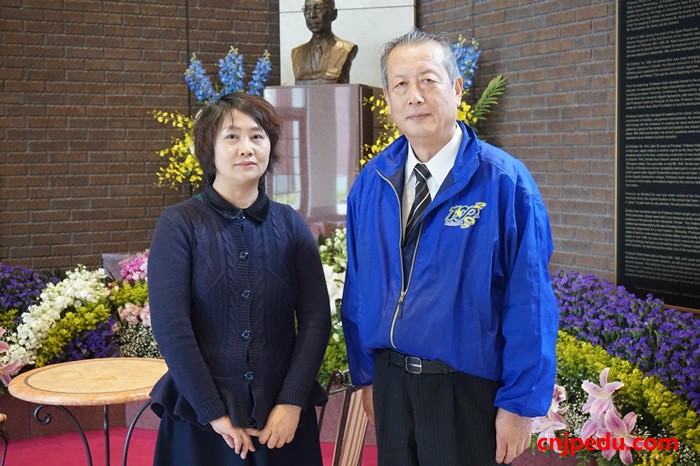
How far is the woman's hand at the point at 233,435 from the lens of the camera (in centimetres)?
215

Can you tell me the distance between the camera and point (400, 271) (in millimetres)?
2053

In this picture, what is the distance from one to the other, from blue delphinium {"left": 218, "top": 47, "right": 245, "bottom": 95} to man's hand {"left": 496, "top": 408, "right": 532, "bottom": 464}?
5260 mm

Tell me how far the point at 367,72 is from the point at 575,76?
73.7 inches

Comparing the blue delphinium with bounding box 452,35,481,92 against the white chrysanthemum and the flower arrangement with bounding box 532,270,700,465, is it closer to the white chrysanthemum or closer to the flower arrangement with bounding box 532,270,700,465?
the flower arrangement with bounding box 532,270,700,465

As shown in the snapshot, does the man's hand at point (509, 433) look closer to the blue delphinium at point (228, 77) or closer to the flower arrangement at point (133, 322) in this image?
the flower arrangement at point (133, 322)

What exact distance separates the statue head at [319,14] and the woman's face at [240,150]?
162 inches

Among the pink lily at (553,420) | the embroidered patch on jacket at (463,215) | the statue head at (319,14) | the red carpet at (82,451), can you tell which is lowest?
the red carpet at (82,451)

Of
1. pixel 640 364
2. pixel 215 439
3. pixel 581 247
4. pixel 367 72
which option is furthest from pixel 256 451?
pixel 367 72

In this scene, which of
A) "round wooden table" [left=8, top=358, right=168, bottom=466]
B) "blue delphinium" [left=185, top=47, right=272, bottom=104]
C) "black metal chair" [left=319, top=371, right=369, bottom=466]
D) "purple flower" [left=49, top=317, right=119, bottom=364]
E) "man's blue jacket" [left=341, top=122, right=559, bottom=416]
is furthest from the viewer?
"blue delphinium" [left=185, top=47, right=272, bottom=104]

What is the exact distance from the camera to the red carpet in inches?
162

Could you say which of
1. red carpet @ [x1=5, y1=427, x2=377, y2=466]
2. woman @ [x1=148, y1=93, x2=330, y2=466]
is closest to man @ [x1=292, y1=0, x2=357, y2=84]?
red carpet @ [x1=5, y1=427, x2=377, y2=466]

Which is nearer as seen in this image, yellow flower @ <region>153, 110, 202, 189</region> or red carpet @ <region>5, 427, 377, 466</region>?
red carpet @ <region>5, 427, 377, 466</region>

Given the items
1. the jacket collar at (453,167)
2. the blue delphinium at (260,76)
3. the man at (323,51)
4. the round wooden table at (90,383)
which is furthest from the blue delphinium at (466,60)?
the jacket collar at (453,167)

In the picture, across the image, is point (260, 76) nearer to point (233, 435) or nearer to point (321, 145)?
point (321, 145)
